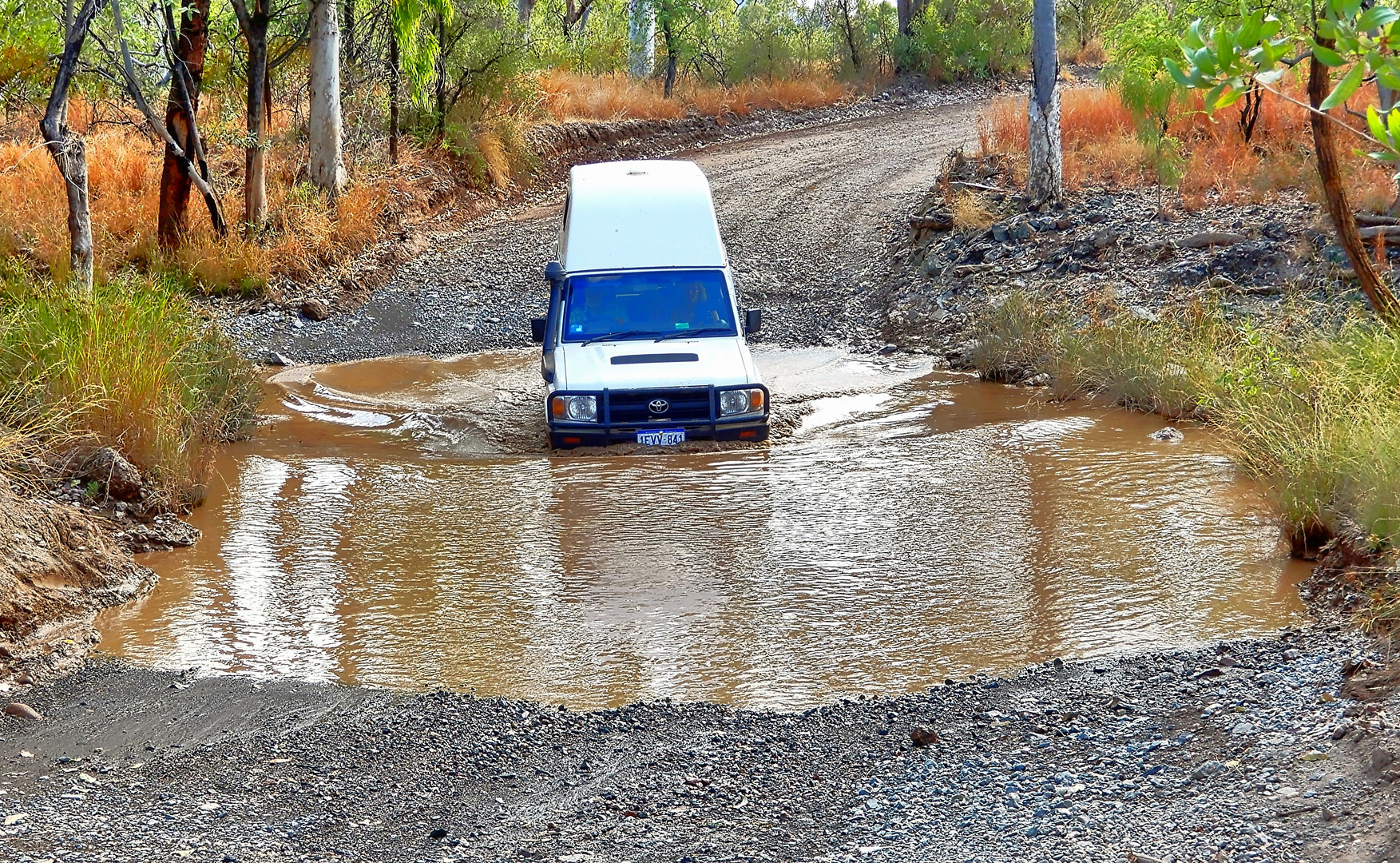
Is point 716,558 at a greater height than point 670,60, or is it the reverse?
point 670,60

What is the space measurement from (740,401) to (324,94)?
1018 cm

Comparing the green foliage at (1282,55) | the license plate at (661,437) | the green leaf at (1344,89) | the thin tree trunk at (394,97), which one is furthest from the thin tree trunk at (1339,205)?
the thin tree trunk at (394,97)

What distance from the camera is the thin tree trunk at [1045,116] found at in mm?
16312

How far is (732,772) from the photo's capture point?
5234 mm

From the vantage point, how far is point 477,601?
7.50 m

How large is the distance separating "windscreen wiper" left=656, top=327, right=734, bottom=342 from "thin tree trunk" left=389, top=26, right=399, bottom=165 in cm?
1138

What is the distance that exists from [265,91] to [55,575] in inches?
472

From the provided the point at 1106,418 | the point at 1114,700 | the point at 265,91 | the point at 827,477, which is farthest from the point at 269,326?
the point at 1114,700

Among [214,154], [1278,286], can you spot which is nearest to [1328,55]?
[1278,286]

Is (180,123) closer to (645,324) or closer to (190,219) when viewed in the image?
(190,219)

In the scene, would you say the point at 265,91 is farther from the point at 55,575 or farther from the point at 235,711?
the point at 235,711

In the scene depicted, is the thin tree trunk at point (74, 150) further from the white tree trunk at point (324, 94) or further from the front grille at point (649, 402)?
the white tree trunk at point (324, 94)

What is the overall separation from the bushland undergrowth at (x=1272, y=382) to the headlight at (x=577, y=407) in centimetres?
458

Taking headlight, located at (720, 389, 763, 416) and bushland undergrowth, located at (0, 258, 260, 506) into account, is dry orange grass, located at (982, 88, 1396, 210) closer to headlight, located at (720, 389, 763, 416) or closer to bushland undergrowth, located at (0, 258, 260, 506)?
headlight, located at (720, 389, 763, 416)
